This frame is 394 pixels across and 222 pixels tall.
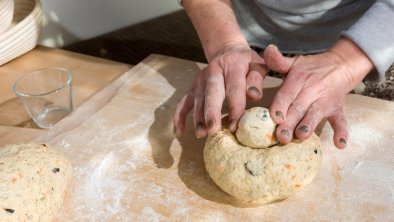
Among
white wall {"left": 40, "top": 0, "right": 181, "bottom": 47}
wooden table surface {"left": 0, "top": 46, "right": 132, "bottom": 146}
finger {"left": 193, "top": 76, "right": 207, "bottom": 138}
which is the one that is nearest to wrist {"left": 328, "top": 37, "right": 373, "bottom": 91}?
finger {"left": 193, "top": 76, "right": 207, "bottom": 138}

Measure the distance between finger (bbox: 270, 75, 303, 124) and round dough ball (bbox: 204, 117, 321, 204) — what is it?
71mm

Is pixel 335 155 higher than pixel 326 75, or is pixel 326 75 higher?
pixel 326 75

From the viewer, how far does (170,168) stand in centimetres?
106

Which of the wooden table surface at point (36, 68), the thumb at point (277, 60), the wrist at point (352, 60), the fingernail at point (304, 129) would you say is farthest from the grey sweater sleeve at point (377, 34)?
the wooden table surface at point (36, 68)

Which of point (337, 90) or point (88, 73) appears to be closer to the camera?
point (337, 90)

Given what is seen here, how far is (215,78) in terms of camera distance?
107 centimetres

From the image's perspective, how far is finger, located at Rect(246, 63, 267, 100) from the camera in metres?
1.03

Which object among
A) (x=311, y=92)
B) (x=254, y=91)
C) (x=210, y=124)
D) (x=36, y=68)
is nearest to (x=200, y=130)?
(x=210, y=124)

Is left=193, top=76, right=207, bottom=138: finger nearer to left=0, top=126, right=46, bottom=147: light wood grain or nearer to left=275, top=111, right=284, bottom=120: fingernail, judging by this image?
left=275, top=111, right=284, bottom=120: fingernail

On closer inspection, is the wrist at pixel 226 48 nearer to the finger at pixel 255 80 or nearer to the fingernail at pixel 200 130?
the finger at pixel 255 80

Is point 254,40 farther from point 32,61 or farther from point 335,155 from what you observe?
point 32,61

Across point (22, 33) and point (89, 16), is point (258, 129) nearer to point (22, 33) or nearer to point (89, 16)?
point (22, 33)

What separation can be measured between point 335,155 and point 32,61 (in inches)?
42.7

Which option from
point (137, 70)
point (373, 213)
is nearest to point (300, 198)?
point (373, 213)
